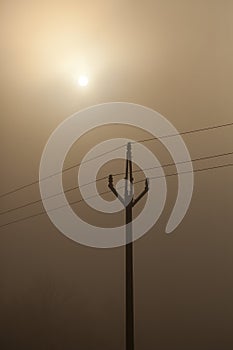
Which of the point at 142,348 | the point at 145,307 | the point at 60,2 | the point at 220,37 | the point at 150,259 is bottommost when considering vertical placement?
the point at 142,348

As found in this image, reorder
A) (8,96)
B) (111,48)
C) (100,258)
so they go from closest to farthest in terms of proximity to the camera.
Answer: (100,258) < (111,48) < (8,96)

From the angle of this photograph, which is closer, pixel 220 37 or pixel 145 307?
pixel 145 307

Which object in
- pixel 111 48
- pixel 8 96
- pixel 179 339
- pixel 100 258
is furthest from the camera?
pixel 8 96

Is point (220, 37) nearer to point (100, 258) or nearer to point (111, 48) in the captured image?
point (111, 48)

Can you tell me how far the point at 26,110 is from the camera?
60.3 inches

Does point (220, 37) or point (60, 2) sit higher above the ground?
point (60, 2)

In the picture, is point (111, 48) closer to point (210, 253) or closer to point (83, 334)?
point (210, 253)

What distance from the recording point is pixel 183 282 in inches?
48.2

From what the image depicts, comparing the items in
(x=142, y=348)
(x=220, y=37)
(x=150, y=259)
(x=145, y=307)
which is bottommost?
(x=142, y=348)

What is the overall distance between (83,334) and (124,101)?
2.30 feet

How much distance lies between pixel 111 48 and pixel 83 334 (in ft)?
2.89

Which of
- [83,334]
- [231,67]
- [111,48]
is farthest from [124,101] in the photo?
[83,334]

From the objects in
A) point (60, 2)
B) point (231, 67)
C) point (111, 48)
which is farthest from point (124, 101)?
point (60, 2)

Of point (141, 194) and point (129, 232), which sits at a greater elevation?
point (141, 194)
